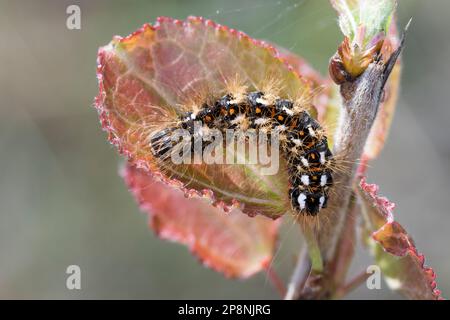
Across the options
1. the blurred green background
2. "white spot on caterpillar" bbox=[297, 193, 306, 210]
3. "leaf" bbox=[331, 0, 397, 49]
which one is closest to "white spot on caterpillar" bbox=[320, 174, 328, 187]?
"white spot on caterpillar" bbox=[297, 193, 306, 210]

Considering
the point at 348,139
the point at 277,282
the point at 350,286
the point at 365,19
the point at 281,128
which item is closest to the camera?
the point at 365,19

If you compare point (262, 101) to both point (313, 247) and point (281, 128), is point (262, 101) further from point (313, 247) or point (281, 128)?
point (313, 247)

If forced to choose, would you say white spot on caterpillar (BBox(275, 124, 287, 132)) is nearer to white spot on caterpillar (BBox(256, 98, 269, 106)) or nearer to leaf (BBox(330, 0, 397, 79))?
white spot on caterpillar (BBox(256, 98, 269, 106))

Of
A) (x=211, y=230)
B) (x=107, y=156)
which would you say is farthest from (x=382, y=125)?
(x=107, y=156)

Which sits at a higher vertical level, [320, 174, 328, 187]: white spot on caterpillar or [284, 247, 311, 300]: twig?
[320, 174, 328, 187]: white spot on caterpillar

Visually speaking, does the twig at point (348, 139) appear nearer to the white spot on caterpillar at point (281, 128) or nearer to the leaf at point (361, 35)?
the leaf at point (361, 35)

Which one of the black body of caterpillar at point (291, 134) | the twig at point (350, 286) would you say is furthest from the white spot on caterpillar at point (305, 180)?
the twig at point (350, 286)

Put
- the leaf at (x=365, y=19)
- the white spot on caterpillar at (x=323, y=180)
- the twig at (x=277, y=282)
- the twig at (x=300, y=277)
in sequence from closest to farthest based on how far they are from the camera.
Result: the leaf at (x=365, y=19)
the twig at (x=300, y=277)
the white spot on caterpillar at (x=323, y=180)
the twig at (x=277, y=282)
